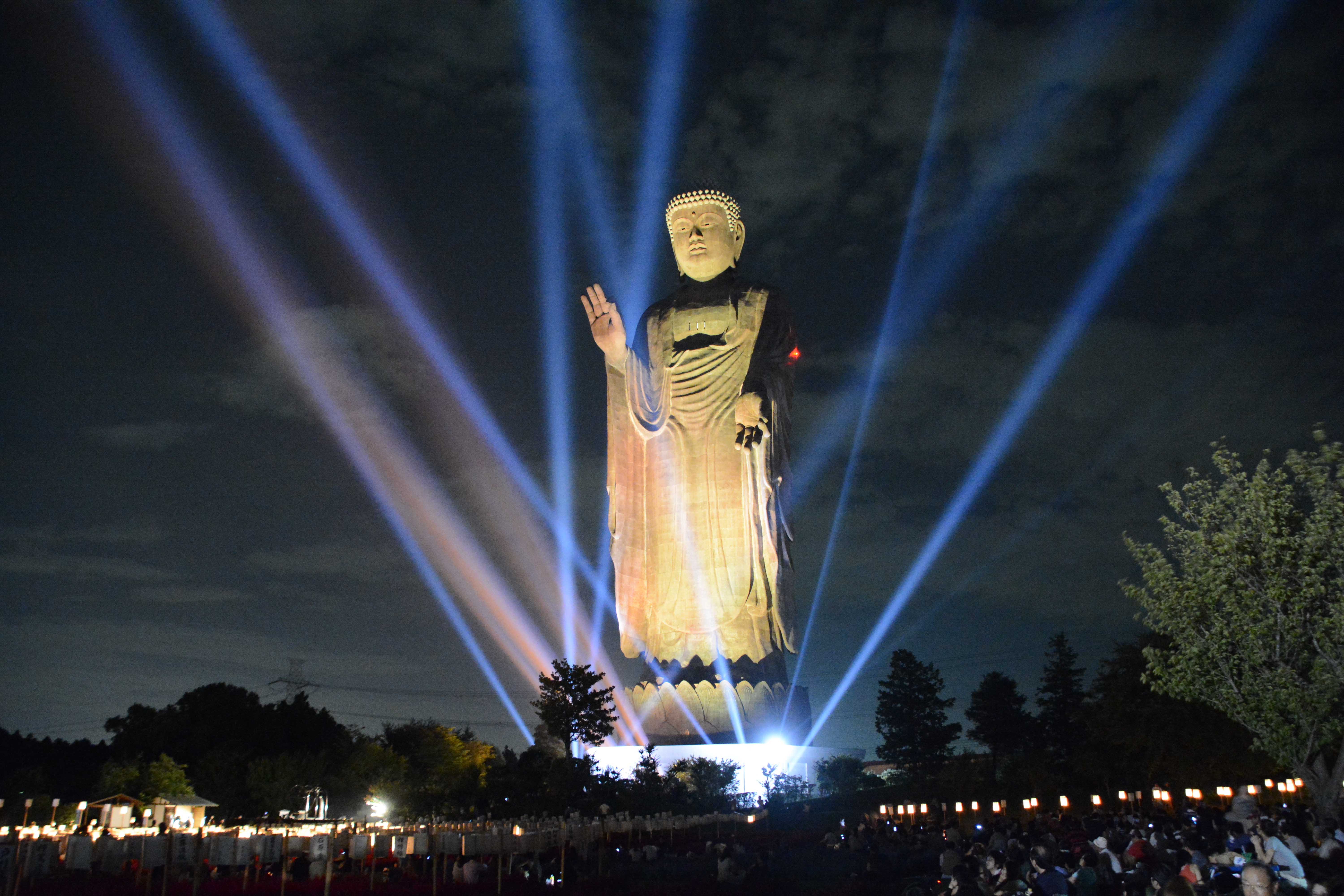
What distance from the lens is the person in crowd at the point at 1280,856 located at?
5789 mm

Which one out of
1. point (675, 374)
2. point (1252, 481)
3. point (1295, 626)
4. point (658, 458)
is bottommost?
point (1295, 626)

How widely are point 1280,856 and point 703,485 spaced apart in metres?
18.0

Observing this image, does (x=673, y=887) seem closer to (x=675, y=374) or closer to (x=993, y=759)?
(x=675, y=374)

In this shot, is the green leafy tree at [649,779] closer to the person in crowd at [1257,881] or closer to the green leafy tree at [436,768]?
the green leafy tree at [436,768]

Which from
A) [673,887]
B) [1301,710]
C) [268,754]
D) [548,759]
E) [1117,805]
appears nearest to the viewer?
[673,887]

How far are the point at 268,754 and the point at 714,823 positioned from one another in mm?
20335

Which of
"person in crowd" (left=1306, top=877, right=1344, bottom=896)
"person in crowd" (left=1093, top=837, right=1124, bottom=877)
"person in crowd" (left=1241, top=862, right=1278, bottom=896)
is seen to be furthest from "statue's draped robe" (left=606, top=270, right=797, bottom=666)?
"person in crowd" (left=1241, top=862, right=1278, bottom=896)

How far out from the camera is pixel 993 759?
40438 millimetres

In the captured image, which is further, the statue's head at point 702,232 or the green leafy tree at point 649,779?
the statue's head at point 702,232

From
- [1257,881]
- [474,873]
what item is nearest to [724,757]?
[474,873]

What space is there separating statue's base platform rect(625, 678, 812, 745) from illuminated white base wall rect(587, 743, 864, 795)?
259 mm

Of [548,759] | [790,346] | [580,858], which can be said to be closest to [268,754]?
[548,759]

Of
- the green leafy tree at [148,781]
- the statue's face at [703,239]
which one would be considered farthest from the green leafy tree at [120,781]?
the statue's face at [703,239]

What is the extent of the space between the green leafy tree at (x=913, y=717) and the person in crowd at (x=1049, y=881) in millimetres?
40118
